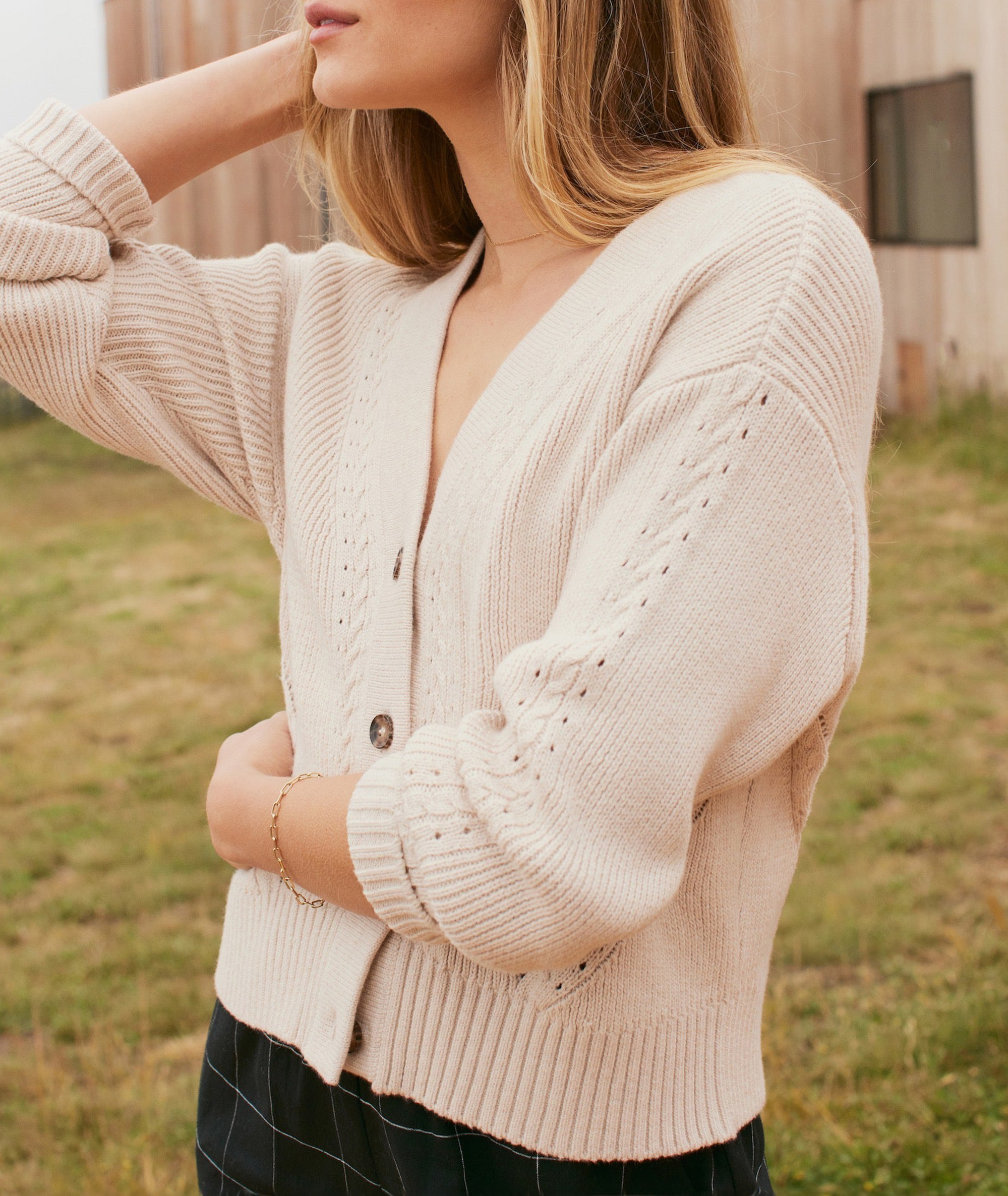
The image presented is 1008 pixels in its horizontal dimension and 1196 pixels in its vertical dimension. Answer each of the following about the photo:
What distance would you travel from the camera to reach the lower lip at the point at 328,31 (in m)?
1.04

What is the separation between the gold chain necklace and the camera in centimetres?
112

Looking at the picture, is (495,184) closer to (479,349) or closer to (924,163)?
(479,349)

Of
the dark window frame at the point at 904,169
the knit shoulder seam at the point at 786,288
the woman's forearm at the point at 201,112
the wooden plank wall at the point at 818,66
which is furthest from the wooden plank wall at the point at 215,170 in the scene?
the knit shoulder seam at the point at 786,288

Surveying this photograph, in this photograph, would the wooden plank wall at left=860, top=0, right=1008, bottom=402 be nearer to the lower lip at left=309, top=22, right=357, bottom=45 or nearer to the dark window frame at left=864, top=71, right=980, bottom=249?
the dark window frame at left=864, top=71, right=980, bottom=249

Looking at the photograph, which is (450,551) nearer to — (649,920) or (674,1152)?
(649,920)

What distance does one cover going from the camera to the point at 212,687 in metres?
3.97

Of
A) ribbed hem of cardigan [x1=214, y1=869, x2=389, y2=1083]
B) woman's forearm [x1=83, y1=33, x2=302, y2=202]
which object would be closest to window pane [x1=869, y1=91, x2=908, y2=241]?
woman's forearm [x1=83, y1=33, x2=302, y2=202]

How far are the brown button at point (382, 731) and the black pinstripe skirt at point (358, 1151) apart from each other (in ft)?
0.88

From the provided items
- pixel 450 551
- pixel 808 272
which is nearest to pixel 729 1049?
pixel 450 551

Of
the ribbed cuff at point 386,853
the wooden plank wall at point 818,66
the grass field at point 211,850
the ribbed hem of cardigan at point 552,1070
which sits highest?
the wooden plank wall at point 818,66

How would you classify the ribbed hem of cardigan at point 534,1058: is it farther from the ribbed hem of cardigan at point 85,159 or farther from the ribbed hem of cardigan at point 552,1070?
the ribbed hem of cardigan at point 85,159

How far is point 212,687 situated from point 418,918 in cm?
325

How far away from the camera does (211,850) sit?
10.6 feet

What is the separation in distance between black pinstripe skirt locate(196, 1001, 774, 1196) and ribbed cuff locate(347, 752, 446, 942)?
213 mm
